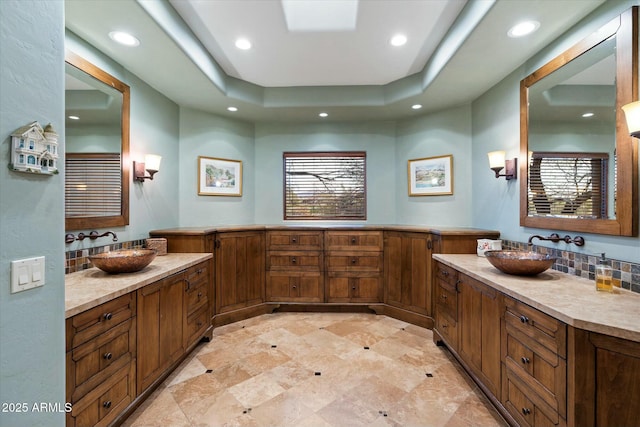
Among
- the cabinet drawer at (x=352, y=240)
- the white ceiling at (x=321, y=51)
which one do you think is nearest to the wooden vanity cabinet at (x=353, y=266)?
the cabinet drawer at (x=352, y=240)

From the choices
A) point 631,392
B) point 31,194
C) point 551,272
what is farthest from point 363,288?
point 31,194

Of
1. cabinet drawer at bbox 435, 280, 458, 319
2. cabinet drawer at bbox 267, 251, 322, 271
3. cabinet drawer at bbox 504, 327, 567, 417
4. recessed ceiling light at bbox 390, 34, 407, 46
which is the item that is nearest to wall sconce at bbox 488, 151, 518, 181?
cabinet drawer at bbox 435, 280, 458, 319

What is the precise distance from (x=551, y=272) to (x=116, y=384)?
10.1 feet

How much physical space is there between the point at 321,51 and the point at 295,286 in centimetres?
281

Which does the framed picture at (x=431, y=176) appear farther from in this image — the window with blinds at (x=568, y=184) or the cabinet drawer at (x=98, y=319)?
the cabinet drawer at (x=98, y=319)

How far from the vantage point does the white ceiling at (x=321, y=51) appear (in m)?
1.96

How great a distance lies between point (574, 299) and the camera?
1447 mm

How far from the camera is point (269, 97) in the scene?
3559 mm

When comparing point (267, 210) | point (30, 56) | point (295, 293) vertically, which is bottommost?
point (295, 293)

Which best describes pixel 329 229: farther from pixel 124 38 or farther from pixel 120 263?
pixel 124 38

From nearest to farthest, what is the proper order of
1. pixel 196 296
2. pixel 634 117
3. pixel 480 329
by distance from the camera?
pixel 634 117 < pixel 480 329 < pixel 196 296

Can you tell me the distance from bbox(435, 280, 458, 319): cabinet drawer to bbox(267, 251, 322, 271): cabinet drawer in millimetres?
1502

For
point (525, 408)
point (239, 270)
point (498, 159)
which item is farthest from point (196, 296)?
point (498, 159)

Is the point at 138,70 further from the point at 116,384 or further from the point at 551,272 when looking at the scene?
the point at 551,272
